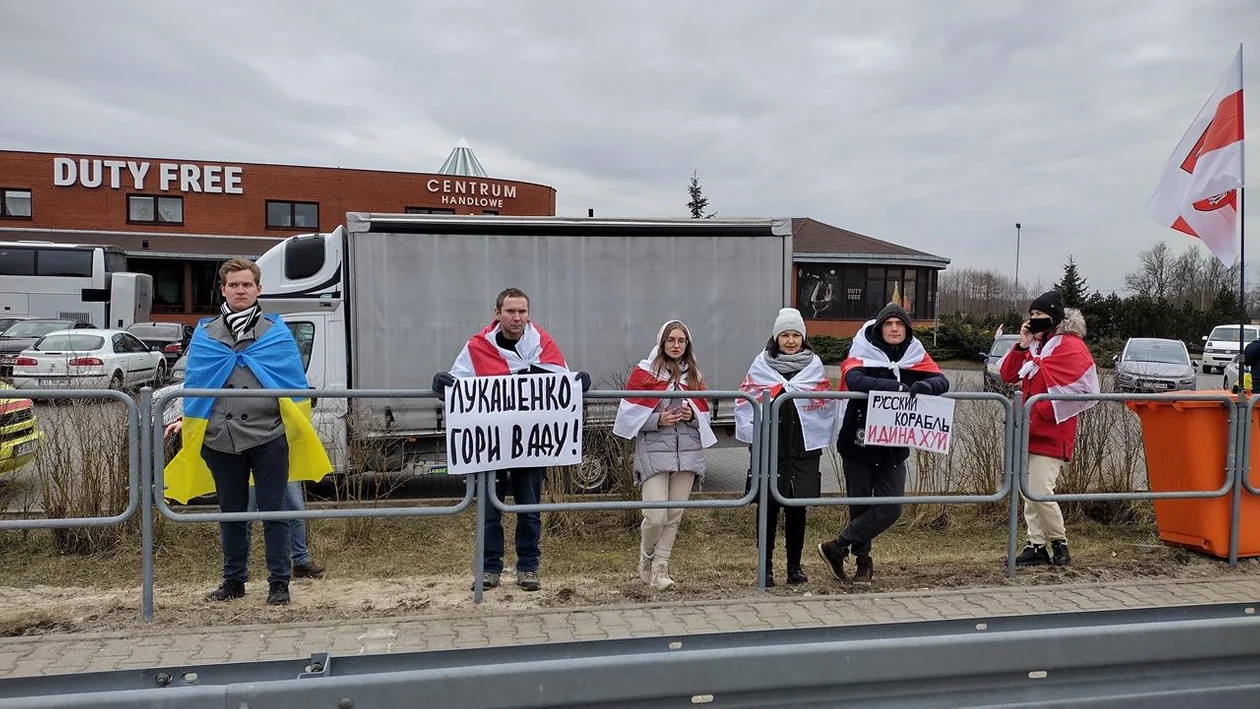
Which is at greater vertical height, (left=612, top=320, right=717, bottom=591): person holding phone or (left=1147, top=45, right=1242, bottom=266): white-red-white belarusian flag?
(left=1147, top=45, right=1242, bottom=266): white-red-white belarusian flag

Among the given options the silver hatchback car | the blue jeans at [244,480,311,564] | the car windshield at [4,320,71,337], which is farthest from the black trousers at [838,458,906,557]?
the car windshield at [4,320,71,337]

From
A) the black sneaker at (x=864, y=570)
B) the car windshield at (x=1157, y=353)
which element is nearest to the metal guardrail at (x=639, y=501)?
the black sneaker at (x=864, y=570)

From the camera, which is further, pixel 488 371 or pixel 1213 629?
pixel 488 371

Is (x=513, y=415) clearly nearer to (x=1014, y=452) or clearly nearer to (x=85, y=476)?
(x=1014, y=452)

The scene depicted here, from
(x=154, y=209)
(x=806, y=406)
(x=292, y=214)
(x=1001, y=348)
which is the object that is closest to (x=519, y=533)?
(x=806, y=406)

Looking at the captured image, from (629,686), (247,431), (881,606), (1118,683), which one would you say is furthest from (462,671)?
(881,606)

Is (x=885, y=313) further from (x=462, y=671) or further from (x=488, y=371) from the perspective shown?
(x=462, y=671)

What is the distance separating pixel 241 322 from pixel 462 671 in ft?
10.8

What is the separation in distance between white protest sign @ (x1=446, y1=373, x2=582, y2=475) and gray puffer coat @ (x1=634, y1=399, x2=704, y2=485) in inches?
17.0

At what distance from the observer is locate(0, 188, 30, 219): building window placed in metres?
38.1

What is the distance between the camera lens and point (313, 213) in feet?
134

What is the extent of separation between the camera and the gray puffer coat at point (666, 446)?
531 centimetres

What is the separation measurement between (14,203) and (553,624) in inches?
1730

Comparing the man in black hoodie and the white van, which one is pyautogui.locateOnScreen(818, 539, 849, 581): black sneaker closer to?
the man in black hoodie
